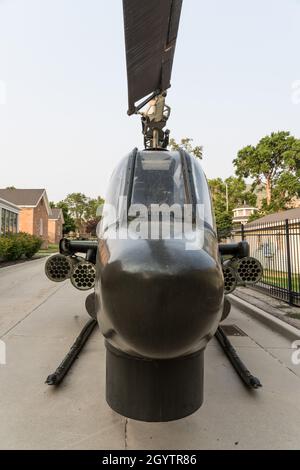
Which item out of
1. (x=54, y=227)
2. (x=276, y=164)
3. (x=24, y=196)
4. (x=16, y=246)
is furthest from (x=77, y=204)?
(x=16, y=246)

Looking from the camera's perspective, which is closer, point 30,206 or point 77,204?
point 30,206

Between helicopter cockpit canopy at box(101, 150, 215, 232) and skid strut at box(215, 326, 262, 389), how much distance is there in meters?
1.88

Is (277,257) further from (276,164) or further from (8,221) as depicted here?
(276,164)

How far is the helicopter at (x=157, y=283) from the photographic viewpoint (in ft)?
4.92

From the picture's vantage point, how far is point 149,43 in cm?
424

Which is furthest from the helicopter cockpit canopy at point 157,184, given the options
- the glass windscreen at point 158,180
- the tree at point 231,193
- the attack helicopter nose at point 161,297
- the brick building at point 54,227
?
the brick building at point 54,227

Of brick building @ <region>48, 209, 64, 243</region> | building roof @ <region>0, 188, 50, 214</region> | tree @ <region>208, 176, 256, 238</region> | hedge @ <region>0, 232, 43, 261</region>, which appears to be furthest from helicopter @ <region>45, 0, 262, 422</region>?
brick building @ <region>48, 209, 64, 243</region>

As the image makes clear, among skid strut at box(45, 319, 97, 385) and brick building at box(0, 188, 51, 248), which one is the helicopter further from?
brick building at box(0, 188, 51, 248)

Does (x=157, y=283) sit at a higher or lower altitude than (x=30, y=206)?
lower

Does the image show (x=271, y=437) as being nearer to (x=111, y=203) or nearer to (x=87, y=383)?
(x=87, y=383)

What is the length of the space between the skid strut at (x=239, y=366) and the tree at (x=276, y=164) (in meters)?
34.2

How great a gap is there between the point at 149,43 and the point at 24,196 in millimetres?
41099

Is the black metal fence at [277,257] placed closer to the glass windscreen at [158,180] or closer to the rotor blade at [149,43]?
the rotor blade at [149,43]

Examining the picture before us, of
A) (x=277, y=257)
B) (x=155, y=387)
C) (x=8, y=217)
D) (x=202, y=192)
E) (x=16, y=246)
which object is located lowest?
(x=155, y=387)
